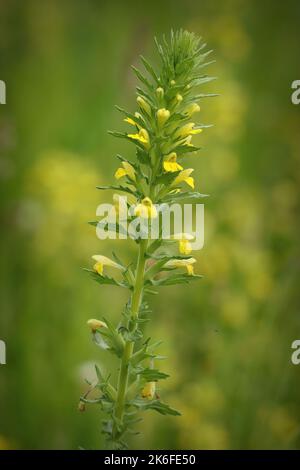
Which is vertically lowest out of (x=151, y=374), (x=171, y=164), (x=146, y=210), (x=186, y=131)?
(x=151, y=374)

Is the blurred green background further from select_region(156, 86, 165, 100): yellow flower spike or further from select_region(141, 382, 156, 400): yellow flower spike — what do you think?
select_region(156, 86, 165, 100): yellow flower spike

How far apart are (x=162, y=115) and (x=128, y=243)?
2.19m

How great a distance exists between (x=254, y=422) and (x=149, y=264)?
1.84 m

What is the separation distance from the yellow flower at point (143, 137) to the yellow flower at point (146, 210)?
0.20 m

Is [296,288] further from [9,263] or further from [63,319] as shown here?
[9,263]

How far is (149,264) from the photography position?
2.06m

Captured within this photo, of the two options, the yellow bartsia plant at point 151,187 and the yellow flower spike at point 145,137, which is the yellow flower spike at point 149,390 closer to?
the yellow bartsia plant at point 151,187

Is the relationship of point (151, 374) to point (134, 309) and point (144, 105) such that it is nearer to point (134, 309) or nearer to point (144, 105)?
point (134, 309)

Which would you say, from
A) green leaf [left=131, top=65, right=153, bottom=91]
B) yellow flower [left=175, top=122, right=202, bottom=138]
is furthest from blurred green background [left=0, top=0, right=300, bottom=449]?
green leaf [left=131, top=65, right=153, bottom=91]

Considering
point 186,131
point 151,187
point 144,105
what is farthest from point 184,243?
point 144,105

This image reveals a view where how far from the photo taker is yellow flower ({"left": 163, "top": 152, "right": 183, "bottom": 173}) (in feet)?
5.95

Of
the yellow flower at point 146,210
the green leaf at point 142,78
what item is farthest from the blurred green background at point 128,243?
the green leaf at point 142,78

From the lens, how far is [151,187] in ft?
6.31

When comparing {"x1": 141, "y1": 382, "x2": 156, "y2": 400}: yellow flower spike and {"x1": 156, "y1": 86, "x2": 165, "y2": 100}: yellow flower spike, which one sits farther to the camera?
{"x1": 141, "y1": 382, "x2": 156, "y2": 400}: yellow flower spike
